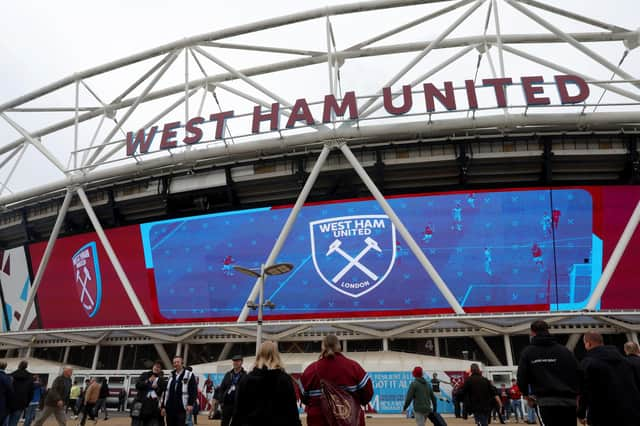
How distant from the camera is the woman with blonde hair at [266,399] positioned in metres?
5.23

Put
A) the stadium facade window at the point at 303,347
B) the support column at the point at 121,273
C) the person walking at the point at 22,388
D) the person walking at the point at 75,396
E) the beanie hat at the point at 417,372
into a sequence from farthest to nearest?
the stadium facade window at the point at 303,347 < the support column at the point at 121,273 < the person walking at the point at 75,396 < the person walking at the point at 22,388 < the beanie hat at the point at 417,372

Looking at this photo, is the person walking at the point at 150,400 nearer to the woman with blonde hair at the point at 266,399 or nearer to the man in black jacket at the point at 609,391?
the woman with blonde hair at the point at 266,399

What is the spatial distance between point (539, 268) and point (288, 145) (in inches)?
569

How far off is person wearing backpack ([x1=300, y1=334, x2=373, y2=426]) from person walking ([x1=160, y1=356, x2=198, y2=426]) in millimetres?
5210

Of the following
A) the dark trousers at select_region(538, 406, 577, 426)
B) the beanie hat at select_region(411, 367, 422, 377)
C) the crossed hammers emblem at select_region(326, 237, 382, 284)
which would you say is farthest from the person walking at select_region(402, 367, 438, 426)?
the crossed hammers emblem at select_region(326, 237, 382, 284)

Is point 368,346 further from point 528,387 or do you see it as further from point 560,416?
point 560,416

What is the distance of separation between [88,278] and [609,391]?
105 ft

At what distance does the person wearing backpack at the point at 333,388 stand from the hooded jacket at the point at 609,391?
2867 mm

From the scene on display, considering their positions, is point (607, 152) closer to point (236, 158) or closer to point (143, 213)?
point (236, 158)

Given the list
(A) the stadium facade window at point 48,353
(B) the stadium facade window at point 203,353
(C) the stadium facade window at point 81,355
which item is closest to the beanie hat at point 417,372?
(B) the stadium facade window at point 203,353

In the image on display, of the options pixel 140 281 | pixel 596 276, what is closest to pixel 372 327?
pixel 596 276

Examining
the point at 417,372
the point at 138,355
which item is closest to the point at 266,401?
the point at 417,372

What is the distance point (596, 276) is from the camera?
25.1 meters

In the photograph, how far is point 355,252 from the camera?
26.7m
